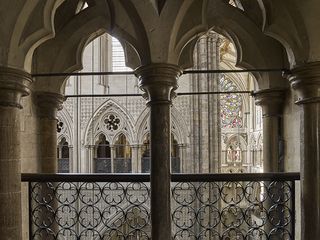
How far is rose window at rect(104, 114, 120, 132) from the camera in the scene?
1579cm

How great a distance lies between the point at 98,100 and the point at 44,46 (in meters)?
10.5

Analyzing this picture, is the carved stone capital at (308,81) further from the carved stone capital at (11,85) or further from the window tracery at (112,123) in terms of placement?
the window tracery at (112,123)

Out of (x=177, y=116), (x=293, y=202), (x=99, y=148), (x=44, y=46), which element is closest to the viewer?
(x=293, y=202)

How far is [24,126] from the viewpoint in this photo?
15.8ft

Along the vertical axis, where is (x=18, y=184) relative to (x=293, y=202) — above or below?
above

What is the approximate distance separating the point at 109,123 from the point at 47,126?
10481 mm

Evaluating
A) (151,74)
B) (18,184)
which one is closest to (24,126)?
(18,184)

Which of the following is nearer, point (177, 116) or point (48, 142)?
point (48, 142)

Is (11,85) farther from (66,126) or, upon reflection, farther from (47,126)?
(66,126)

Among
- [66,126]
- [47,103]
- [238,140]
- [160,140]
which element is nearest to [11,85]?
[160,140]

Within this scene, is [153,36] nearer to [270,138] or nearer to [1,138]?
[1,138]

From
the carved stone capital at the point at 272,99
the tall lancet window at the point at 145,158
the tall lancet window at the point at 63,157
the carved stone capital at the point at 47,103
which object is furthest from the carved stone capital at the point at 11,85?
the tall lancet window at the point at 63,157

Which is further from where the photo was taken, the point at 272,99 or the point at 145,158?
the point at 145,158

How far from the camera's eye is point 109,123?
15.8 m
